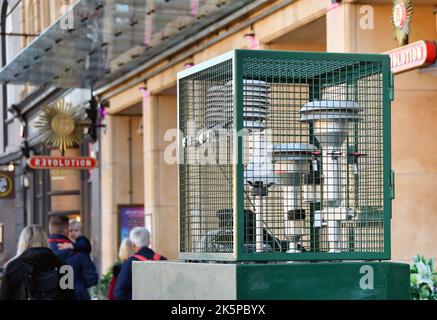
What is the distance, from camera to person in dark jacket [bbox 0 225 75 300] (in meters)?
8.55

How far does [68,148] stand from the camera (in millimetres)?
25266

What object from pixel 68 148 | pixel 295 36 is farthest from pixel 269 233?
pixel 68 148

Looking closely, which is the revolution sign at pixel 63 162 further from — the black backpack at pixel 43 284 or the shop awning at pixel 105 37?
the black backpack at pixel 43 284

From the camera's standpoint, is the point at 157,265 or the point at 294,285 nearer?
the point at 294,285

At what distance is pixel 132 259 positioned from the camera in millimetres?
10625

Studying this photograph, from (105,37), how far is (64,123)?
645 centimetres

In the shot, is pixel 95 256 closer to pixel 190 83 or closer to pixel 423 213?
pixel 423 213

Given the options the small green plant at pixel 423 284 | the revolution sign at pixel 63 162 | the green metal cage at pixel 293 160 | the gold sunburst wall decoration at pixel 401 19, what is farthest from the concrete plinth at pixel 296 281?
the revolution sign at pixel 63 162

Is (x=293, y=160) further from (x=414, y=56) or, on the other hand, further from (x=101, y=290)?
(x=101, y=290)

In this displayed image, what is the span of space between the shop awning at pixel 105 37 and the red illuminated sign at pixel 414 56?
415cm

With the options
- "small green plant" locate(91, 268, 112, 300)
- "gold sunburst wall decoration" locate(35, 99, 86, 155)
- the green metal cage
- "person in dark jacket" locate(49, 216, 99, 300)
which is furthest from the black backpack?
"gold sunburst wall decoration" locate(35, 99, 86, 155)

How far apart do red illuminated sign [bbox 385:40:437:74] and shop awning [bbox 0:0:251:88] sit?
4150mm

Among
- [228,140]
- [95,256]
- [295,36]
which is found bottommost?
[95,256]
